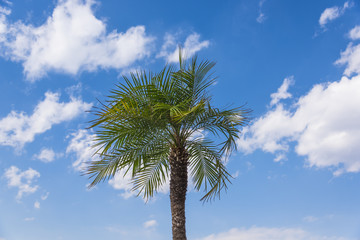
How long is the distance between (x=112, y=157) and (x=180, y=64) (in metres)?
3.30

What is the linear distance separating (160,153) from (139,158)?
2.17 ft

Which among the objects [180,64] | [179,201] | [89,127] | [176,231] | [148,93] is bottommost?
[176,231]

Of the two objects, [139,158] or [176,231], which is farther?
[139,158]

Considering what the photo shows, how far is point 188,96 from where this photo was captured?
9.63 meters

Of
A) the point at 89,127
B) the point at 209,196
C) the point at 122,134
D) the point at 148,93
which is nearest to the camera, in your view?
the point at 89,127

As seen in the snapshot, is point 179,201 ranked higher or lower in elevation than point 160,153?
lower

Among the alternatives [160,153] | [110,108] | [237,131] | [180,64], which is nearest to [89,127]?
[110,108]

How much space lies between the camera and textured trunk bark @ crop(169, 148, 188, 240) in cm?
888

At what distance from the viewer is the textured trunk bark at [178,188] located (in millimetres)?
8875

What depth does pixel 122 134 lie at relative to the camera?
338 inches

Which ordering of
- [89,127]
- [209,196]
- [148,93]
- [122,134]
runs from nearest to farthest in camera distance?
[89,127], [122,134], [148,93], [209,196]

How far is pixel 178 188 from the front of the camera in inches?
360

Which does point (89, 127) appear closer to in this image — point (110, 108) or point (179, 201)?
point (110, 108)

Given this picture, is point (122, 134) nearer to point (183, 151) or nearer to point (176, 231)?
point (183, 151)
